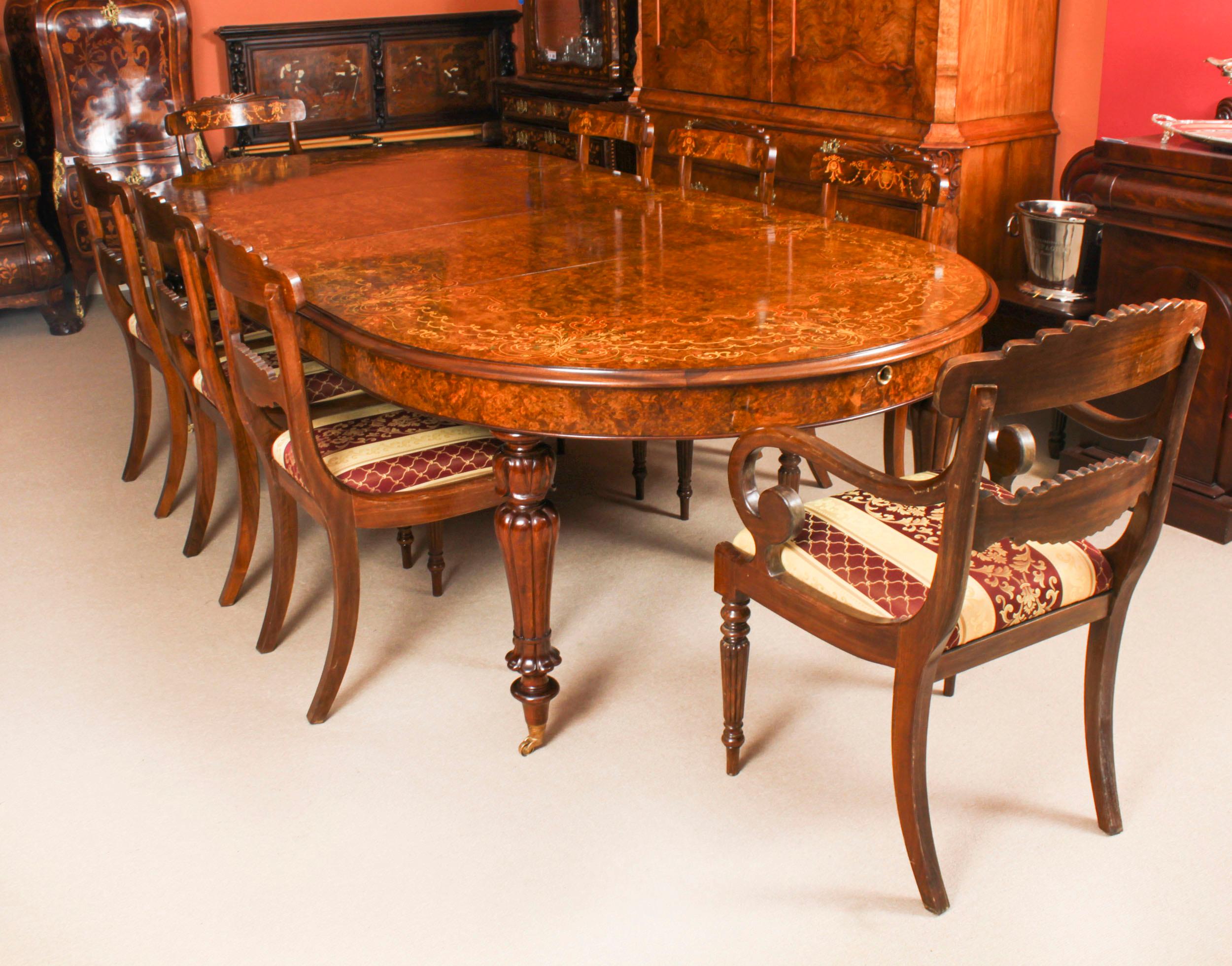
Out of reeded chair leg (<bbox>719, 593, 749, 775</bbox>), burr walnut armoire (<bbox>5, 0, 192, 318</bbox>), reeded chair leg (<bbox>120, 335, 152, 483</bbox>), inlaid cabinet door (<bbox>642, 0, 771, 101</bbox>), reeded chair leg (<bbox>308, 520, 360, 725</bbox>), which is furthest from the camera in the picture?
burr walnut armoire (<bbox>5, 0, 192, 318</bbox>)

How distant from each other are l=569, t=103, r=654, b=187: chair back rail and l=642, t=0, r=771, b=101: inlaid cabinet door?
0.79 m

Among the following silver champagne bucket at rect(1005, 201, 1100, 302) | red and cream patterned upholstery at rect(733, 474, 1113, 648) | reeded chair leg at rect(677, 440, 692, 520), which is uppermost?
Answer: silver champagne bucket at rect(1005, 201, 1100, 302)

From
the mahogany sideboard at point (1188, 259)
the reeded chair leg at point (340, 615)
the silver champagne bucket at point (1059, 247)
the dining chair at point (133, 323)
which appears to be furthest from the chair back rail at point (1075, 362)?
the dining chair at point (133, 323)

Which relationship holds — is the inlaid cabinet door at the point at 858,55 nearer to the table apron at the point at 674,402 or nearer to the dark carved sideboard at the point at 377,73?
the table apron at the point at 674,402

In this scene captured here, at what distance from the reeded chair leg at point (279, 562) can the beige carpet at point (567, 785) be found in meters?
0.05

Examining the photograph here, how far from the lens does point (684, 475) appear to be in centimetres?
301

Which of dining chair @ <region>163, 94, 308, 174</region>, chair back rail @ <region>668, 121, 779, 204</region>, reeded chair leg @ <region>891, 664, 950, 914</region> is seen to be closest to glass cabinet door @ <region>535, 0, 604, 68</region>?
dining chair @ <region>163, 94, 308, 174</region>

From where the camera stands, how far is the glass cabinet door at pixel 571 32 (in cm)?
502

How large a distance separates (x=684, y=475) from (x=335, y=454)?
106 cm

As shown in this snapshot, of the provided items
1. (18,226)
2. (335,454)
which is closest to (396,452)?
(335,454)

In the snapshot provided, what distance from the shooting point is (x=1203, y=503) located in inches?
114

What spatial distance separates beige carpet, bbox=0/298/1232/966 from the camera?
175cm

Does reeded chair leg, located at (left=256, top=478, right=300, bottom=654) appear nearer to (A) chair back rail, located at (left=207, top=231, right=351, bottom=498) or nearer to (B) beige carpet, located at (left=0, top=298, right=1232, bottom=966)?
(B) beige carpet, located at (left=0, top=298, right=1232, bottom=966)

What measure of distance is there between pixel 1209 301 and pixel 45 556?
2.97 metres
